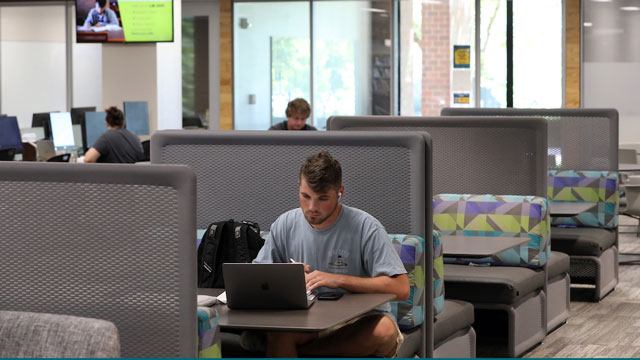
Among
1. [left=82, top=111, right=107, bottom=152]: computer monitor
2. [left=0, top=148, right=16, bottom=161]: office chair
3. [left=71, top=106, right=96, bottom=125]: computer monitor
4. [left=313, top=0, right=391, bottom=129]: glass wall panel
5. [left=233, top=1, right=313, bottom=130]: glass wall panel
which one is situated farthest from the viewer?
[left=233, top=1, right=313, bottom=130]: glass wall panel

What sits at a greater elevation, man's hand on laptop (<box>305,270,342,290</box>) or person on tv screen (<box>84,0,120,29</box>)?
person on tv screen (<box>84,0,120,29</box>)

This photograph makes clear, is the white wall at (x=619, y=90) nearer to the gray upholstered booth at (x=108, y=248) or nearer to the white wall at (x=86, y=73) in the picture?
the white wall at (x=86, y=73)

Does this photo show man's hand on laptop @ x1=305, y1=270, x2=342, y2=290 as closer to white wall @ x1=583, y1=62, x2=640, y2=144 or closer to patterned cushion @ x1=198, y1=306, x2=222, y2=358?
patterned cushion @ x1=198, y1=306, x2=222, y2=358

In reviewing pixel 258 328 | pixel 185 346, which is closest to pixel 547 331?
pixel 258 328

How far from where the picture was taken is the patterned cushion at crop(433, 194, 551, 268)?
19.1ft

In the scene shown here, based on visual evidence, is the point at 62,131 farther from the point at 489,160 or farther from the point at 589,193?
the point at 489,160

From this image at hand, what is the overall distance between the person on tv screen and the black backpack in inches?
319

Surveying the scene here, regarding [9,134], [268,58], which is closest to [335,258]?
[9,134]

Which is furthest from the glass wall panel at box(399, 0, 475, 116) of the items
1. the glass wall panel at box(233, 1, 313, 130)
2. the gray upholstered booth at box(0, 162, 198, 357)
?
the gray upholstered booth at box(0, 162, 198, 357)

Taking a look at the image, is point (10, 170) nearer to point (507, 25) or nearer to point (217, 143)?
point (217, 143)

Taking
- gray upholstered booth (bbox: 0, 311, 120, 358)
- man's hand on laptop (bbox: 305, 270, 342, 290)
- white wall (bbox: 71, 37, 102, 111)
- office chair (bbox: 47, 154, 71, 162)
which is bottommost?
man's hand on laptop (bbox: 305, 270, 342, 290)

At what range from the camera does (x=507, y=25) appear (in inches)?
548

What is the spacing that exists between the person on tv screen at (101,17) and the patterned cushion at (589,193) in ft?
19.4

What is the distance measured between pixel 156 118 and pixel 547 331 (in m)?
7.00
